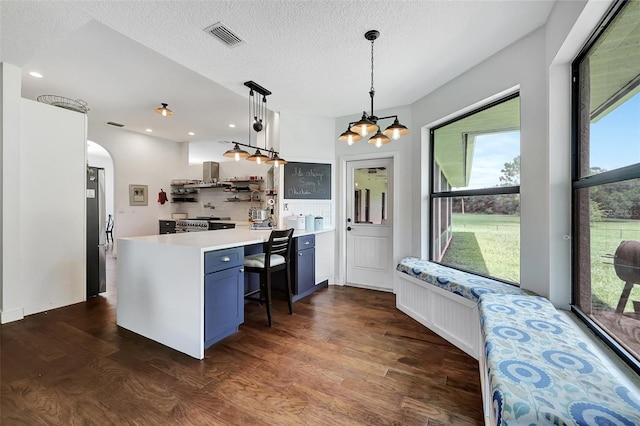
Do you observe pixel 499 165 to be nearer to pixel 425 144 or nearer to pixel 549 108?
pixel 549 108

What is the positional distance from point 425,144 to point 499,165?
1.07 m

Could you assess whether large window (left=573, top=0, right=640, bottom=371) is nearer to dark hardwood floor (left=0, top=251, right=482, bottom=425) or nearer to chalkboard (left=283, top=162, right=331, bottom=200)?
dark hardwood floor (left=0, top=251, right=482, bottom=425)

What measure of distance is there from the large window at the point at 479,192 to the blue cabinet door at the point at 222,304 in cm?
235

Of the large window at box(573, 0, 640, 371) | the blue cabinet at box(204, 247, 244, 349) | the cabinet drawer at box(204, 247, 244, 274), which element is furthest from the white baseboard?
the large window at box(573, 0, 640, 371)

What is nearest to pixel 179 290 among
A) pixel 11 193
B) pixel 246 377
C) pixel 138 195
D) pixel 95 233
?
pixel 246 377

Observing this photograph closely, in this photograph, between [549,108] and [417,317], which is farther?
[417,317]

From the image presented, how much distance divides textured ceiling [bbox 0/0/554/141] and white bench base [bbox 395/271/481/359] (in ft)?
7.25

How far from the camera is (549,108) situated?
1.87 meters

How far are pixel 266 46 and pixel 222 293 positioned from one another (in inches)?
87.1

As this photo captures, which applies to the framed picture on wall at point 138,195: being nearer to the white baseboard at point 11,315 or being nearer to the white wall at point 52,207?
the white wall at point 52,207

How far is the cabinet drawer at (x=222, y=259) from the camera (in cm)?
211

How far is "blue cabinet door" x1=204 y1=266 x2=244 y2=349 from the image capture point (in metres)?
2.12

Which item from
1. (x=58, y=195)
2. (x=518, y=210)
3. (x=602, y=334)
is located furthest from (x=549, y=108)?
(x=58, y=195)

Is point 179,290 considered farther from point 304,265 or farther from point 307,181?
point 307,181
